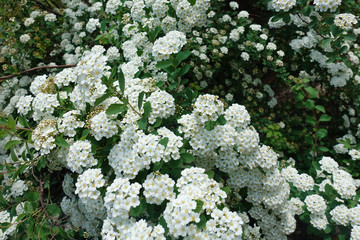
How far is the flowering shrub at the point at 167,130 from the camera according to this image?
1645 millimetres

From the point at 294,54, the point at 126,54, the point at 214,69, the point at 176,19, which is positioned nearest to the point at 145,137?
the point at 126,54

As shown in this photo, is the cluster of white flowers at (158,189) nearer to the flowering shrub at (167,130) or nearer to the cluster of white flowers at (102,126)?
the flowering shrub at (167,130)

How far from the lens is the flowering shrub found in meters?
1.64

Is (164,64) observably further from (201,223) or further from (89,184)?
(201,223)

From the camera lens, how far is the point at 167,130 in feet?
6.14

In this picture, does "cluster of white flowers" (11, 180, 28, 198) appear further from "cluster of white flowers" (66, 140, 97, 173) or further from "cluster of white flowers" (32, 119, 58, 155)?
"cluster of white flowers" (66, 140, 97, 173)

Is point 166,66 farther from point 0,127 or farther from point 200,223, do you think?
point 0,127

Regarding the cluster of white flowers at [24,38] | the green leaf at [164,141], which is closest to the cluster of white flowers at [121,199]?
the green leaf at [164,141]

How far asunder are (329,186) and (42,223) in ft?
9.21

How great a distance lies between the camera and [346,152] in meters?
3.72

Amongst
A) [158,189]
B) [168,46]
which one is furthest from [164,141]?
[168,46]

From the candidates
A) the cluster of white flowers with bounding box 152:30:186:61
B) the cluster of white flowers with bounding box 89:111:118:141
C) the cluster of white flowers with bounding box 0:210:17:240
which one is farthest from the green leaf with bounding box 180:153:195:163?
the cluster of white flowers with bounding box 0:210:17:240

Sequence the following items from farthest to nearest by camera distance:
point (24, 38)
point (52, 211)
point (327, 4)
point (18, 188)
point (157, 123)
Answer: point (24, 38) < point (18, 188) < point (327, 4) < point (52, 211) < point (157, 123)

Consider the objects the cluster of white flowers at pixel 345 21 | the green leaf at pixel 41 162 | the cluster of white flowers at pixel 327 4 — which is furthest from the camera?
the cluster of white flowers at pixel 345 21
